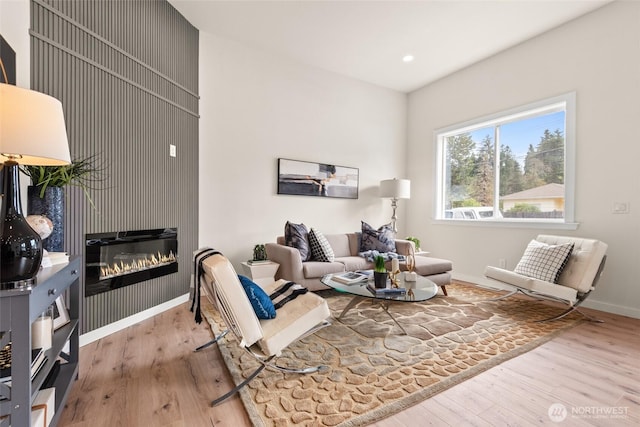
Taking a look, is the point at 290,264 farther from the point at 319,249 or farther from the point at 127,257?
the point at 127,257

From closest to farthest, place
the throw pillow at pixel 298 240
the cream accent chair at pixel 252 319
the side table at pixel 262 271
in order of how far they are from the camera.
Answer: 1. the cream accent chair at pixel 252 319
2. the side table at pixel 262 271
3. the throw pillow at pixel 298 240

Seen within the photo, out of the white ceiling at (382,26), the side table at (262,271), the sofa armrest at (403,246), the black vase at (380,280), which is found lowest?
the side table at (262,271)

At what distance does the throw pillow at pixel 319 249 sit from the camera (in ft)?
11.9

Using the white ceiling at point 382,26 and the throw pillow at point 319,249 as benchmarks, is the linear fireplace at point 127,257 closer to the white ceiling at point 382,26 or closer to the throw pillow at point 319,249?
the throw pillow at point 319,249

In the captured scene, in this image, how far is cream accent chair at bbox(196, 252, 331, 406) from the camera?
5.28 ft

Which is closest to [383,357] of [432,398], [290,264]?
[432,398]

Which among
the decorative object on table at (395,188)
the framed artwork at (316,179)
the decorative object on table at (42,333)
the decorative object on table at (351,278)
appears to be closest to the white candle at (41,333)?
the decorative object on table at (42,333)

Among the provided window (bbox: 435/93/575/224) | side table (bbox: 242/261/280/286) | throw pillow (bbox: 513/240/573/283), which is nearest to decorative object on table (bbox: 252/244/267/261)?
side table (bbox: 242/261/280/286)

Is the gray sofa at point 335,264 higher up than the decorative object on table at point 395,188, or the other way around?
the decorative object on table at point 395,188

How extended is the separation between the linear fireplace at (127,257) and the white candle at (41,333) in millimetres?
1016

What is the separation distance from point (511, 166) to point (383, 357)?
11.4ft

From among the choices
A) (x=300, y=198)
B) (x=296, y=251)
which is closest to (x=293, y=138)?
(x=300, y=198)

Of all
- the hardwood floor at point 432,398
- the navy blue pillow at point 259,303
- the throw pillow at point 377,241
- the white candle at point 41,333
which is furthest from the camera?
the throw pillow at point 377,241

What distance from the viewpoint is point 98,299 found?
2434 millimetres
